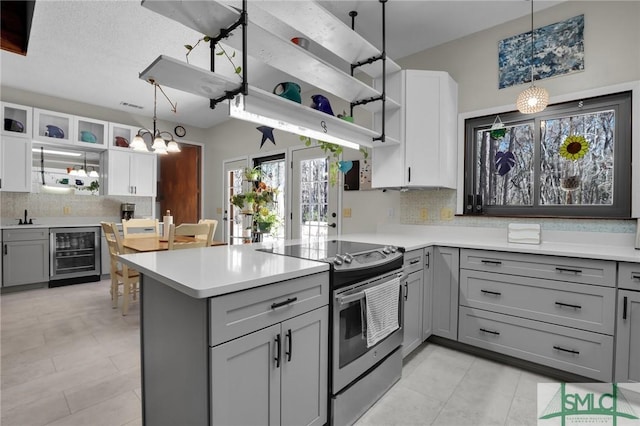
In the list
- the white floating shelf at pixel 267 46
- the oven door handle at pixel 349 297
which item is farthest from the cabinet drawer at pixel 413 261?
the white floating shelf at pixel 267 46

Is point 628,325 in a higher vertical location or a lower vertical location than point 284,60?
lower

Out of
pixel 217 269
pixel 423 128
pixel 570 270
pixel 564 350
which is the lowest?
pixel 564 350

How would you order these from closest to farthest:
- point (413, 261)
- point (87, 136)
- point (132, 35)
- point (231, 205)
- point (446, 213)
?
point (413, 261) → point (132, 35) → point (446, 213) → point (87, 136) → point (231, 205)

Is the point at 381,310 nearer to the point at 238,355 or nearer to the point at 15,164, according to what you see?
the point at 238,355

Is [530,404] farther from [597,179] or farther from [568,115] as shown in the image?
[568,115]

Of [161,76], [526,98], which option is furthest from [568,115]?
[161,76]

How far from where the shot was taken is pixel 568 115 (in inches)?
102

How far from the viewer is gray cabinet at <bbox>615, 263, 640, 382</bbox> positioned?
6.07ft

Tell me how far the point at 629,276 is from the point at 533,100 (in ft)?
4.68

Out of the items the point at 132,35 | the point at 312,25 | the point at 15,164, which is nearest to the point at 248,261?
the point at 312,25

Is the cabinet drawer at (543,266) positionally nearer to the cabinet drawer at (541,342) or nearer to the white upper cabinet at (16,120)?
the cabinet drawer at (541,342)

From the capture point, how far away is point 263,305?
127 centimetres

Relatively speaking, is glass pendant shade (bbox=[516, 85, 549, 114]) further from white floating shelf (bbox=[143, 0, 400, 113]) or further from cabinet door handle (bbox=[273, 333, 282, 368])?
cabinet door handle (bbox=[273, 333, 282, 368])

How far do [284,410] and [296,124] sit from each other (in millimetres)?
1467
